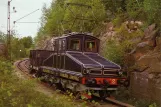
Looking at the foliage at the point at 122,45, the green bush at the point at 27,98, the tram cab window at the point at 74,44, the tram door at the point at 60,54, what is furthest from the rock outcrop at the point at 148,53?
the green bush at the point at 27,98

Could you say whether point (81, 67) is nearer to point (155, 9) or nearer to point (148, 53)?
point (148, 53)

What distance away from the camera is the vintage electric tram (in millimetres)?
15406

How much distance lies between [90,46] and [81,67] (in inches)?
122

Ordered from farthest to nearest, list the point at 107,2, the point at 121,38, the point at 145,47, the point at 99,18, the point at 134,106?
1. the point at 107,2
2. the point at 99,18
3. the point at 121,38
4. the point at 145,47
5. the point at 134,106

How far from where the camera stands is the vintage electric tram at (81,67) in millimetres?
15406

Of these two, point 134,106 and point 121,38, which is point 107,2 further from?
point 134,106

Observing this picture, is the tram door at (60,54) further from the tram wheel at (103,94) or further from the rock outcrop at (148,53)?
the rock outcrop at (148,53)

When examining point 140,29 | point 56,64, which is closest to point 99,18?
point 140,29

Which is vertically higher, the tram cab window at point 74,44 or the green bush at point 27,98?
the tram cab window at point 74,44

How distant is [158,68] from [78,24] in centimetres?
1745

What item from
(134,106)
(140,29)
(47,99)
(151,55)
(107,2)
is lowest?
(134,106)

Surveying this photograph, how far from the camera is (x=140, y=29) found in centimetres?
2200

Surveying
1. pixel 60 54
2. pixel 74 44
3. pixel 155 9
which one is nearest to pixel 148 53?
pixel 155 9

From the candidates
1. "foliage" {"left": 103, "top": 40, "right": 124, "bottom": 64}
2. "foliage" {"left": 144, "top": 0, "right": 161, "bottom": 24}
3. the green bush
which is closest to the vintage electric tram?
"foliage" {"left": 103, "top": 40, "right": 124, "bottom": 64}
